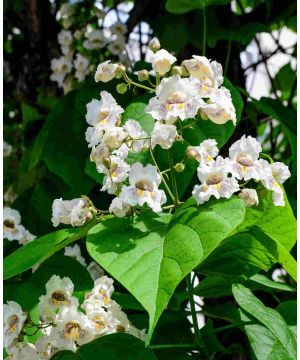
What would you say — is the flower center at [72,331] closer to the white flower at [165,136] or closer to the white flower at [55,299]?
the white flower at [55,299]

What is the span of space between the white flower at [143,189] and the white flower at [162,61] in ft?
0.41

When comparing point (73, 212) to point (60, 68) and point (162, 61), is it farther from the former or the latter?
point (60, 68)

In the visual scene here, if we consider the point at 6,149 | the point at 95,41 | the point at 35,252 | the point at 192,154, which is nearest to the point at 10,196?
the point at 6,149

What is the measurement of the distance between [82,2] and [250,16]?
46 centimetres

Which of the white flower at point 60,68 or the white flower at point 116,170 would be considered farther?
the white flower at point 60,68

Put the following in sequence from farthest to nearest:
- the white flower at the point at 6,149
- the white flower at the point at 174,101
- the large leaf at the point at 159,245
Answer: the white flower at the point at 6,149
the white flower at the point at 174,101
the large leaf at the point at 159,245

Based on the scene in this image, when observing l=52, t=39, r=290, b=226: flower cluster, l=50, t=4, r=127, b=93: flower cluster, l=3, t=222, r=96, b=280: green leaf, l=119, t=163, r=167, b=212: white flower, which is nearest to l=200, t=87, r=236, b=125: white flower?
l=52, t=39, r=290, b=226: flower cluster

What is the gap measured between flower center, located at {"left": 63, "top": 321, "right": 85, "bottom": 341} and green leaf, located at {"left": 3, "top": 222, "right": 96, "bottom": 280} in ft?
0.30

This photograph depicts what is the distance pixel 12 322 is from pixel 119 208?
217 mm

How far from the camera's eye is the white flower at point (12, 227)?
1310 mm

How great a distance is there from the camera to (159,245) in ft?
2.86

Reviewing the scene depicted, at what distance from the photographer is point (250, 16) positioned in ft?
5.64

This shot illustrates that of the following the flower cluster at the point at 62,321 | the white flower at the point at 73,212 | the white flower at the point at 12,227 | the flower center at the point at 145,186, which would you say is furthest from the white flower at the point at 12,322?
the white flower at the point at 12,227

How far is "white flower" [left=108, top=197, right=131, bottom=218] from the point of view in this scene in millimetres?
915
